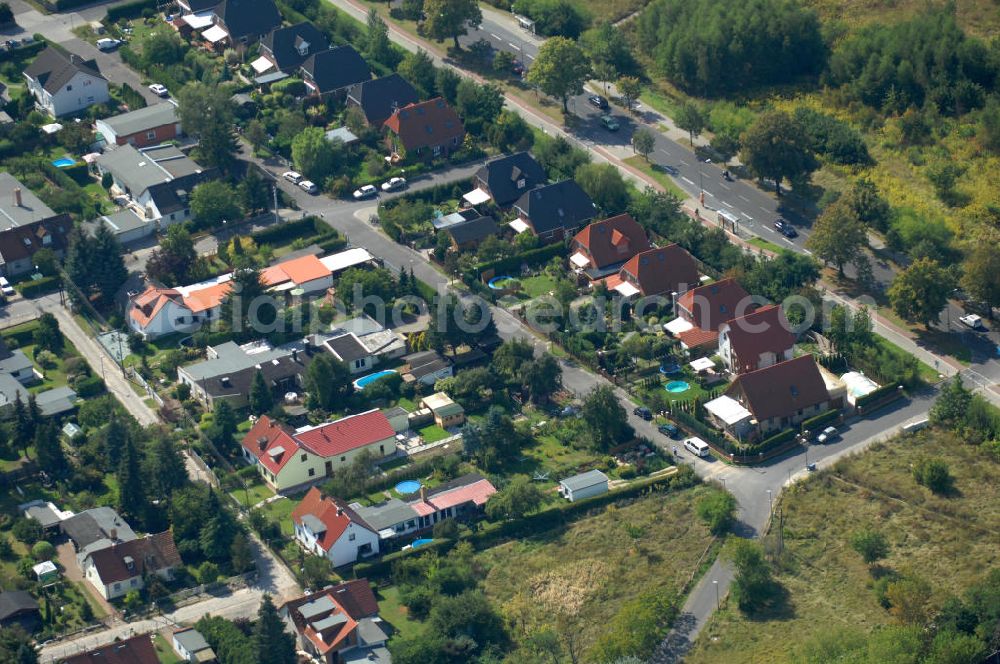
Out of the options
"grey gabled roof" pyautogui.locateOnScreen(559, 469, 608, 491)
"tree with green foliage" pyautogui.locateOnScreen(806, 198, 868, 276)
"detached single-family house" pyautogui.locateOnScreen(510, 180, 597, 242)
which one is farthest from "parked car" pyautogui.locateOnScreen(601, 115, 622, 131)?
"grey gabled roof" pyautogui.locateOnScreen(559, 469, 608, 491)

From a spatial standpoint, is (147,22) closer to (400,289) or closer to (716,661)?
(400,289)

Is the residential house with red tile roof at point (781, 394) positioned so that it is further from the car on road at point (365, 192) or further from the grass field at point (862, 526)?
the car on road at point (365, 192)

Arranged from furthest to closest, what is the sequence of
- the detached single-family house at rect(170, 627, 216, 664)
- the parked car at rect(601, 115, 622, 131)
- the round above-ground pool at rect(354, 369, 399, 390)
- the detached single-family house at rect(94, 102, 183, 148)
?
the parked car at rect(601, 115, 622, 131)
the detached single-family house at rect(94, 102, 183, 148)
the round above-ground pool at rect(354, 369, 399, 390)
the detached single-family house at rect(170, 627, 216, 664)

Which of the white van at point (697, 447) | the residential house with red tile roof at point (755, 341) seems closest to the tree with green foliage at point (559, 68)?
the residential house with red tile roof at point (755, 341)

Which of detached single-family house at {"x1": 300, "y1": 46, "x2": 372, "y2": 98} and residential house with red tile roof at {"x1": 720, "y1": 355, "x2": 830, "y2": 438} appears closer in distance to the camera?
residential house with red tile roof at {"x1": 720, "y1": 355, "x2": 830, "y2": 438}

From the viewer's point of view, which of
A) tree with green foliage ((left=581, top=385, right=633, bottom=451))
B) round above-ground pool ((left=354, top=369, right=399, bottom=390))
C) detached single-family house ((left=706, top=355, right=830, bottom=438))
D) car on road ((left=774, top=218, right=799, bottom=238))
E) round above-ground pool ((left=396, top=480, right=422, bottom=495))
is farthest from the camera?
car on road ((left=774, top=218, right=799, bottom=238))

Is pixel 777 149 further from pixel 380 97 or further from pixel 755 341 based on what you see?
pixel 380 97

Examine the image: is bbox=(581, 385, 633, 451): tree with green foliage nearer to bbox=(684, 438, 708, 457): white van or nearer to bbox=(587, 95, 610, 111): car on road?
bbox=(684, 438, 708, 457): white van

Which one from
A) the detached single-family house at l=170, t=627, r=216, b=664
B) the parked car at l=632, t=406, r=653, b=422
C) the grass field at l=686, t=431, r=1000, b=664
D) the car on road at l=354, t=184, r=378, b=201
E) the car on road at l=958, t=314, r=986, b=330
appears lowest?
the car on road at l=354, t=184, r=378, b=201
